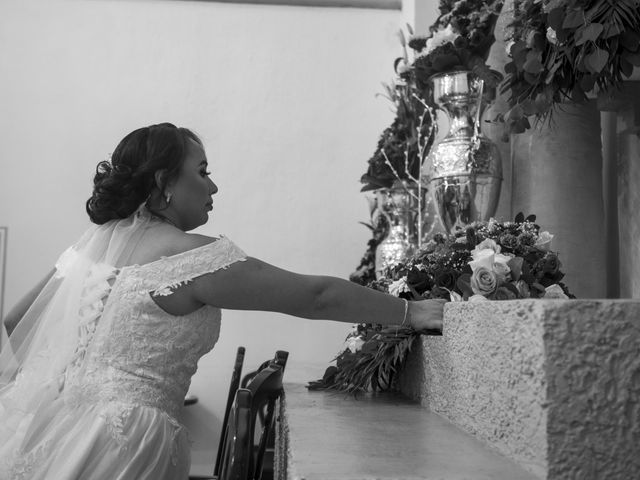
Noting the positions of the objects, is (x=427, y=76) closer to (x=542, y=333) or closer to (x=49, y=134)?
(x=542, y=333)

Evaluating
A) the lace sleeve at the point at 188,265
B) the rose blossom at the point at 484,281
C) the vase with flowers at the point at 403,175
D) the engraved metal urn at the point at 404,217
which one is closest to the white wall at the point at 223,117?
the vase with flowers at the point at 403,175

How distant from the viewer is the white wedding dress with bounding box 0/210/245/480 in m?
1.99

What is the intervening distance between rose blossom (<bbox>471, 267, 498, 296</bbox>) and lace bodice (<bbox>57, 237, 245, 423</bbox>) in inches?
24.3

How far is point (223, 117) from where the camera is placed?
5602mm

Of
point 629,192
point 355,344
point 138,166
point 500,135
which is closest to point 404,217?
point 500,135

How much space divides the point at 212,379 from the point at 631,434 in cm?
452

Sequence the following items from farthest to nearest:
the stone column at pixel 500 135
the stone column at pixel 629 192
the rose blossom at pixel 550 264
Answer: the stone column at pixel 500 135 → the stone column at pixel 629 192 → the rose blossom at pixel 550 264

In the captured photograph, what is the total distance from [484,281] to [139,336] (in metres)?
0.94

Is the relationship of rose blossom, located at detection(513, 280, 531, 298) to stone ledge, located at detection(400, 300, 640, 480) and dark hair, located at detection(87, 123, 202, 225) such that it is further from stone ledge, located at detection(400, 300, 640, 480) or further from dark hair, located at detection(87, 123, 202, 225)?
dark hair, located at detection(87, 123, 202, 225)

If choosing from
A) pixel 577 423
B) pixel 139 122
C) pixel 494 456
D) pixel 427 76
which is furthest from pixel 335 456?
pixel 139 122

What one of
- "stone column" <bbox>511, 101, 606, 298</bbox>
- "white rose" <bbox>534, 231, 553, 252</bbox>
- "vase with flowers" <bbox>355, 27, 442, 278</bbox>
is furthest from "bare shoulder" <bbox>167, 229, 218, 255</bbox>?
"vase with flowers" <bbox>355, 27, 442, 278</bbox>

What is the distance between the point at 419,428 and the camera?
1487mm

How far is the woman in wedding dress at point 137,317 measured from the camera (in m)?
1.96

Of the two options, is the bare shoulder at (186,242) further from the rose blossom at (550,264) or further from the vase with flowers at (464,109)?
the vase with flowers at (464,109)
